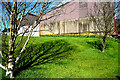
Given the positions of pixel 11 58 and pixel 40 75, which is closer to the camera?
pixel 11 58

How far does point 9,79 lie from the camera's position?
3176 mm

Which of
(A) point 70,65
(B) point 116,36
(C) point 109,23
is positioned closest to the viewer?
(A) point 70,65

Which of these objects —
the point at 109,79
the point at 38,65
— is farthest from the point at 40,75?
the point at 109,79

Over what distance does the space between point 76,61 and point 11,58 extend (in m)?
3.16

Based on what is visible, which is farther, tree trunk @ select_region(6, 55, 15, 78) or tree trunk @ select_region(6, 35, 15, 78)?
tree trunk @ select_region(6, 55, 15, 78)

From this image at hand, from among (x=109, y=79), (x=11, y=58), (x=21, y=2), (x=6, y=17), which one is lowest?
(x=109, y=79)

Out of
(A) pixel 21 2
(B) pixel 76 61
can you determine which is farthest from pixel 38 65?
(A) pixel 21 2

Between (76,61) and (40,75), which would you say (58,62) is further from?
(40,75)

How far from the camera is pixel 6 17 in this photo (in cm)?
304

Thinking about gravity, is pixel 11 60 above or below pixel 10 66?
above

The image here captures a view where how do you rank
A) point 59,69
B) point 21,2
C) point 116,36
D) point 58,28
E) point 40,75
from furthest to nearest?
point 58,28, point 116,36, point 59,69, point 40,75, point 21,2

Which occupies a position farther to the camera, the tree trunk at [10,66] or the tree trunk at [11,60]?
the tree trunk at [10,66]

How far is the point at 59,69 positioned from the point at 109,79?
2.00 m

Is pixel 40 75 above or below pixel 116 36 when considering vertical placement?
below
